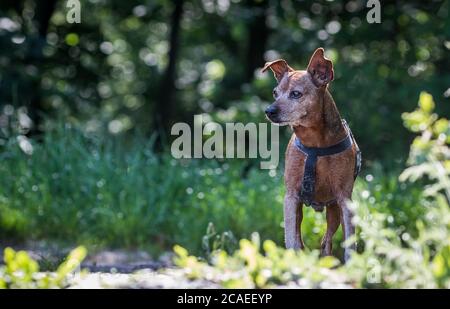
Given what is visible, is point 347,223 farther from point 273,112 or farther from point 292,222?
point 273,112

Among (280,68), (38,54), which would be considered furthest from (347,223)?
(38,54)

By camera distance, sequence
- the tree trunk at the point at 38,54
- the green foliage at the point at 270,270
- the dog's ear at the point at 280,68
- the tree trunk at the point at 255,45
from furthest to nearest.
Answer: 1. the tree trunk at the point at 255,45
2. the tree trunk at the point at 38,54
3. the dog's ear at the point at 280,68
4. the green foliage at the point at 270,270

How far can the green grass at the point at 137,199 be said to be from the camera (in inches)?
316

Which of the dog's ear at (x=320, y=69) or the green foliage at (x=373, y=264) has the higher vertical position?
the dog's ear at (x=320, y=69)

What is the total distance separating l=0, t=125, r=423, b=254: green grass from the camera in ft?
26.4

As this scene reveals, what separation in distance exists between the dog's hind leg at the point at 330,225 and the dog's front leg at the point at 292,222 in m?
0.34

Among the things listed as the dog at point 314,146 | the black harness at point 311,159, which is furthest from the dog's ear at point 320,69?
the black harness at point 311,159

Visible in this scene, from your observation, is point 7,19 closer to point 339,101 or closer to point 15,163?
point 15,163

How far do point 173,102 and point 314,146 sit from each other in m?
11.2

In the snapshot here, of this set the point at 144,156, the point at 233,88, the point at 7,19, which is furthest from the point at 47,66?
the point at 233,88

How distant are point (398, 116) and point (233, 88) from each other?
Result: 5.00m

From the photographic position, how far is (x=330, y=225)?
17.6 ft

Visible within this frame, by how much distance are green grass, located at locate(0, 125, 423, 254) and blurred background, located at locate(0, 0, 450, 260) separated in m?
0.02

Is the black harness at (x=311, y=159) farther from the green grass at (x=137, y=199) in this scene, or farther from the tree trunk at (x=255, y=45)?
the tree trunk at (x=255, y=45)
